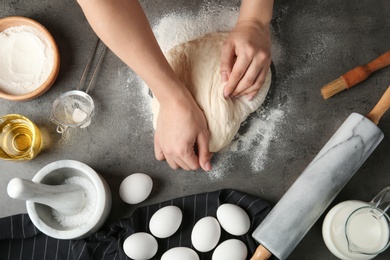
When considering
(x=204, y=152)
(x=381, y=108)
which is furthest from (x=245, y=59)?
(x=381, y=108)

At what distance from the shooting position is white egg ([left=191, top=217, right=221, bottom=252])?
1132mm

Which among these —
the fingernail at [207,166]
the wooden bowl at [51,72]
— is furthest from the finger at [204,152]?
the wooden bowl at [51,72]

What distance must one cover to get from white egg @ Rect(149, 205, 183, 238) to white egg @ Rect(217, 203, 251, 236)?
0.11 metres

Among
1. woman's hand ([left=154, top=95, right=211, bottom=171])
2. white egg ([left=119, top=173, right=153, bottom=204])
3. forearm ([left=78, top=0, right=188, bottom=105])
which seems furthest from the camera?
white egg ([left=119, top=173, right=153, bottom=204])

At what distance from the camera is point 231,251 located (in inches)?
43.8

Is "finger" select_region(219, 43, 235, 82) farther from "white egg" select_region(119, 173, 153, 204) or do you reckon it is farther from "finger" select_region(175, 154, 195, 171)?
"white egg" select_region(119, 173, 153, 204)

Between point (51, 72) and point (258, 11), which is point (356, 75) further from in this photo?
point (51, 72)

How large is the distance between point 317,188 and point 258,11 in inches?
17.7

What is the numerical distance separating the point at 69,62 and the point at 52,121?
17 cm

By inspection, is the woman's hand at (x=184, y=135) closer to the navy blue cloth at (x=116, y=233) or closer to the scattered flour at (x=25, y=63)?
the navy blue cloth at (x=116, y=233)

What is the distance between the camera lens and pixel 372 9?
1.27 meters

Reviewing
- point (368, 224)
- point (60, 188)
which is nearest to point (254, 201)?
point (368, 224)

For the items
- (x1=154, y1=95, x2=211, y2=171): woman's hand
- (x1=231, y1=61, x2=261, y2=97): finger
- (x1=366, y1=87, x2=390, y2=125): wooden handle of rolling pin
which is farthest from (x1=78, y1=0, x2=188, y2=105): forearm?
(x1=366, y1=87, x2=390, y2=125): wooden handle of rolling pin

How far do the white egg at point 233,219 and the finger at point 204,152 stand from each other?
109 mm
